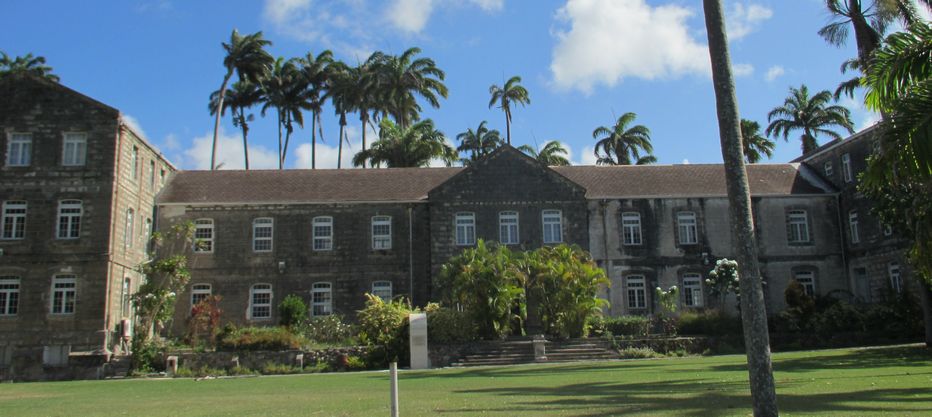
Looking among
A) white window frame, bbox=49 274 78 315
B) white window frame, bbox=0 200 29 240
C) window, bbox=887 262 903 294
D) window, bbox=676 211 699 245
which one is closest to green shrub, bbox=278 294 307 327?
white window frame, bbox=49 274 78 315

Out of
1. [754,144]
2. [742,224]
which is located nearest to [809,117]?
[754,144]

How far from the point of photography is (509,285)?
2694cm

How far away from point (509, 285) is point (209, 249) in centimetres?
1317

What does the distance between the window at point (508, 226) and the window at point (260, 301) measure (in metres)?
9.82

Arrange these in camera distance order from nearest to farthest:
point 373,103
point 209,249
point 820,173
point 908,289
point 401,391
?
point 401,391 → point 908,289 → point 209,249 → point 820,173 → point 373,103

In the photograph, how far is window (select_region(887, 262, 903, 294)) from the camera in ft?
102

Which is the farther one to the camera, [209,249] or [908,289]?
[209,249]

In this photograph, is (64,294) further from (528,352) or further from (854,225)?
(854,225)

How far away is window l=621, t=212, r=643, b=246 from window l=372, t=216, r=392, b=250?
9.88 m

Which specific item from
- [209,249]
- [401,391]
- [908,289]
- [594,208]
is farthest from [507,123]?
[401,391]

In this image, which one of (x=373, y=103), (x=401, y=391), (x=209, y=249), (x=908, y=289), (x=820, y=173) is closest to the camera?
(x=401, y=391)

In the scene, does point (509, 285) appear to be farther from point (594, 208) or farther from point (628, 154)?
point (628, 154)

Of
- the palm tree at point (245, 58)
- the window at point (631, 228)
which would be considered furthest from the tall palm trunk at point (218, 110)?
the window at point (631, 228)

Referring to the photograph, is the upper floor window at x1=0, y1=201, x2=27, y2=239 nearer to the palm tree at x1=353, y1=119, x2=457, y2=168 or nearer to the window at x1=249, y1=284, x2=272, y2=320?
the window at x1=249, y1=284, x2=272, y2=320
